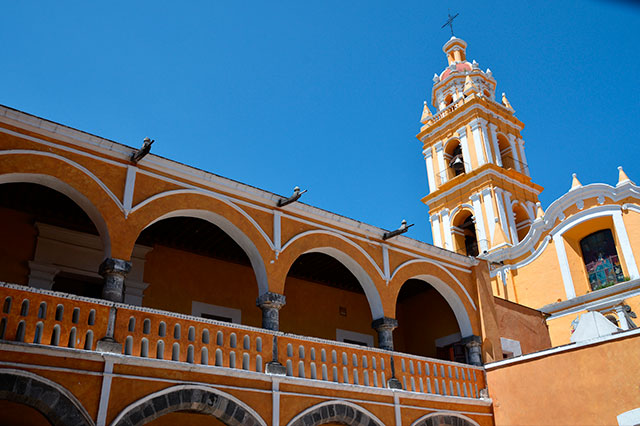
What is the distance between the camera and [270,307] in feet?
29.8

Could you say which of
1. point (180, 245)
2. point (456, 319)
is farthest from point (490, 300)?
point (180, 245)

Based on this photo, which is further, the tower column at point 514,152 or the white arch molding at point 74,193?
the tower column at point 514,152

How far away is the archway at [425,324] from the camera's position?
12.9 meters

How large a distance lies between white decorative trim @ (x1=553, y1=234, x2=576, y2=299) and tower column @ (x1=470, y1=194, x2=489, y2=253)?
433 cm

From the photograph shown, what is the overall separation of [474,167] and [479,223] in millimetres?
2231

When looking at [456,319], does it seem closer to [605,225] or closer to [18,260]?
[605,225]

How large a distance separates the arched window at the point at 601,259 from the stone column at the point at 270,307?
9.95 m

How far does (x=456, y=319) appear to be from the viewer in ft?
41.7

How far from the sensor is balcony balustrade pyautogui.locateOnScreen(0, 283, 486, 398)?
6.88 m

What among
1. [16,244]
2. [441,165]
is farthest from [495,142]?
[16,244]

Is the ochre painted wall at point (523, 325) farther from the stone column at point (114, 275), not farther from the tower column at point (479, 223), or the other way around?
the stone column at point (114, 275)

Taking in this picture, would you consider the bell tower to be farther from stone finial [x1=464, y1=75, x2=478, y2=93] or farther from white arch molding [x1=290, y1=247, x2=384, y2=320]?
white arch molding [x1=290, y1=247, x2=384, y2=320]

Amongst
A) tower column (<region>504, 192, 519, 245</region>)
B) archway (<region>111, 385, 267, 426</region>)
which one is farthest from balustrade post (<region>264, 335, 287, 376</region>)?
tower column (<region>504, 192, 519, 245</region>)

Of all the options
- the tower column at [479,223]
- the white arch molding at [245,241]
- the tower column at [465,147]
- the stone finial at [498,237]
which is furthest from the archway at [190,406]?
the tower column at [465,147]
